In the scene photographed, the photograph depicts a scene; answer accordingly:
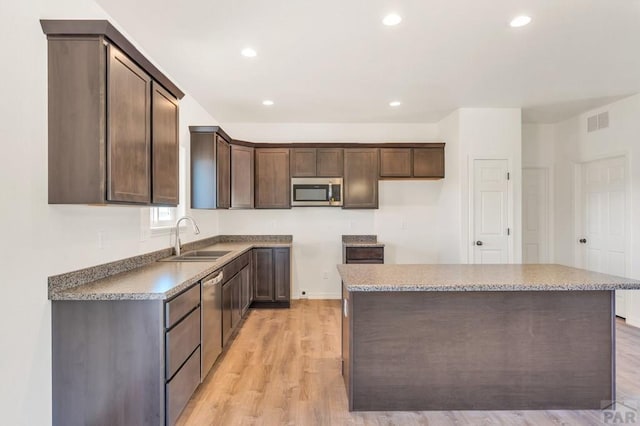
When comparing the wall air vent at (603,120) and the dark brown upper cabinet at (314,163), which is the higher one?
the wall air vent at (603,120)

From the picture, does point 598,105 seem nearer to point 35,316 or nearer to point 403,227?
point 403,227

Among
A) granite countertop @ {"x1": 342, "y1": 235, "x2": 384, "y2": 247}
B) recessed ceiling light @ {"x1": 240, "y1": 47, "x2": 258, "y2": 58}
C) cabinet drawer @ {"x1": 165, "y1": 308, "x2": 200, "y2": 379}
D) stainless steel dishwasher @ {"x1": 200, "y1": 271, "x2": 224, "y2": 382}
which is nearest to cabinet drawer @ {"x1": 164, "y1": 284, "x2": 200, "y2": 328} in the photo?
cabinet drawer @ {"x1": 165, "y1": 308, "x2": 200, "y2": 379}

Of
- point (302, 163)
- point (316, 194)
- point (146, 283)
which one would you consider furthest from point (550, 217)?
point (146, 283)

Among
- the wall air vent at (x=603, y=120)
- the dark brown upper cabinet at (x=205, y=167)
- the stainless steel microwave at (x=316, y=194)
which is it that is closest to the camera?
the dark brown upper cabinet at (x=205, y=167)

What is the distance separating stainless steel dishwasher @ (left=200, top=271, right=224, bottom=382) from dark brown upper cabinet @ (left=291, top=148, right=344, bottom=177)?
224 cm

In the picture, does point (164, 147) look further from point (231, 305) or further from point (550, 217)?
point (550, 217)

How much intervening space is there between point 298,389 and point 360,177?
3017 mm

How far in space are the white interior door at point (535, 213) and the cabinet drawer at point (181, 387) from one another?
4.99 metres

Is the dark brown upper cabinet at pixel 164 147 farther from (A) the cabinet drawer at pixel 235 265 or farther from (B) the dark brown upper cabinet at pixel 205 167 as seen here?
(B) the dark brown upper cabinet at pixel 205 167

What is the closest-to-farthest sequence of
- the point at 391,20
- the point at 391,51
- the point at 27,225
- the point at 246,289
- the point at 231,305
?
the point at 27,225
the point at 391,20
the point at 391,51
the point at 231,305
the point at 246,289

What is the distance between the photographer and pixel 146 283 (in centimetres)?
204

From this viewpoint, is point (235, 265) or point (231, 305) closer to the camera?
point (231, 305)

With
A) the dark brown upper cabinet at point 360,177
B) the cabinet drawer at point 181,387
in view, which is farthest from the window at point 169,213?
the dark brown upper cabinet at point 360,177

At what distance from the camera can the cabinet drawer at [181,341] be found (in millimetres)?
1899
